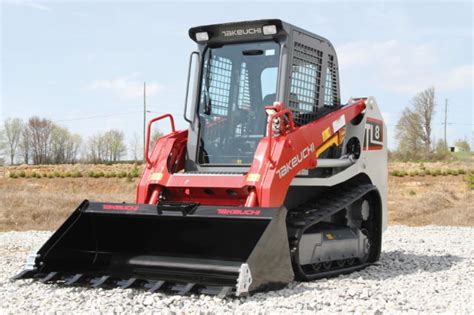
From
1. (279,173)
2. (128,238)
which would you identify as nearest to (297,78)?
(279,173)

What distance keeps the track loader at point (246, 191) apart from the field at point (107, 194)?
33.1ft

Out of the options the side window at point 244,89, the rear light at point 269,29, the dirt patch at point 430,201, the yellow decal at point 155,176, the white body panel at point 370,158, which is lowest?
the dirt patch at point 430,201

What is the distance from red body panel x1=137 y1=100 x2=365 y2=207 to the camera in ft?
23.5

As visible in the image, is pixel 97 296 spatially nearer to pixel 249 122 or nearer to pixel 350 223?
pixel 249 122

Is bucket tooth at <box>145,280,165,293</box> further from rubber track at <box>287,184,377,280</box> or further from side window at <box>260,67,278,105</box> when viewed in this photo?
side window at <box>260,67,278,105</box>

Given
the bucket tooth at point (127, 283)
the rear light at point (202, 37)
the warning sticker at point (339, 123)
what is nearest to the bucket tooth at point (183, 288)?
the bucket tooth at point (127, 283)

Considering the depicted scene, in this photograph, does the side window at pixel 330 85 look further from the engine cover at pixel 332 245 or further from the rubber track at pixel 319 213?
the engine cover at pixel 332 245

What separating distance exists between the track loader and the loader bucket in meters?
0.01

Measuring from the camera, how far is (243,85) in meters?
8.31

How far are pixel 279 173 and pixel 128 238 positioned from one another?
191 centimetres

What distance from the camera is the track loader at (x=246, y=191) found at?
6852mm

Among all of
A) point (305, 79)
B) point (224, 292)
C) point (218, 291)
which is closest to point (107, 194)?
point (305, 79)

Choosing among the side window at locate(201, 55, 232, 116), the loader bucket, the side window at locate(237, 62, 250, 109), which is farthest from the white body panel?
the loader bucket

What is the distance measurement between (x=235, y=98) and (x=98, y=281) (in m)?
2.83
